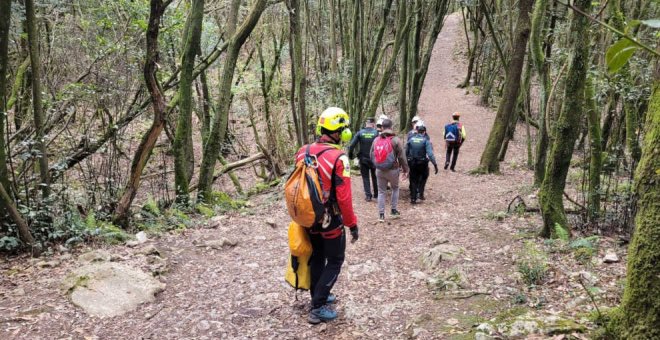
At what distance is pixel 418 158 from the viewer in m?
9.70

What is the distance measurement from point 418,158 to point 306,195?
601cm

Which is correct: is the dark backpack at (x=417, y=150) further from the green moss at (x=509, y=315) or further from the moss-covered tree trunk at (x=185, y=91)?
the green moss at (x=509, y=315)

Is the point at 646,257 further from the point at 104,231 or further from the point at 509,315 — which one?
the point at 104,231

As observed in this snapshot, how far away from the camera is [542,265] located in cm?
484

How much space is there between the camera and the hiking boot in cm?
460

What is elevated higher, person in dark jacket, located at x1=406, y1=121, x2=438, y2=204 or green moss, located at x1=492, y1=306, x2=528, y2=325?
person in dark jacket, located at x1=406, y1=121, x2=438, y2=204

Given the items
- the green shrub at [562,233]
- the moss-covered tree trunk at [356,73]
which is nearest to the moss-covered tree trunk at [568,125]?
the green shrub at [562,233]

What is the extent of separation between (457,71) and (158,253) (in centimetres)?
2816

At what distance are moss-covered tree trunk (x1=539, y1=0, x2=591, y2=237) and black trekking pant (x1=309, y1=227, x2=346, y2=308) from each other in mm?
3102

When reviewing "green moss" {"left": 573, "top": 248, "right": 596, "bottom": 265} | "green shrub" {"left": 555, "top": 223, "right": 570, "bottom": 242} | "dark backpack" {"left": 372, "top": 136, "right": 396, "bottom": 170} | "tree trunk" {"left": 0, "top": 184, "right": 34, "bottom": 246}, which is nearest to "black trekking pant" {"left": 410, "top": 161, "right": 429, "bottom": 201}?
"dark backpack" {"left": 372, "top": 136, "right": 396, "bottom": 170}

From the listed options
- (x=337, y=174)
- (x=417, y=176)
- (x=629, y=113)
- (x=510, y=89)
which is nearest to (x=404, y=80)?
(x=510, y=89)

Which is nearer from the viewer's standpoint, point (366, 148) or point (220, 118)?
point (220, 118)

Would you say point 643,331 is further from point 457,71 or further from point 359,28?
point 457,71

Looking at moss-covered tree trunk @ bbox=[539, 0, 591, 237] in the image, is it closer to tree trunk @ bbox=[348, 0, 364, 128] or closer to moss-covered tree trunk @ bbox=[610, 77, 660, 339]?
moss-covered tree trunk @ bbox=[610, 77, 660, 339]
